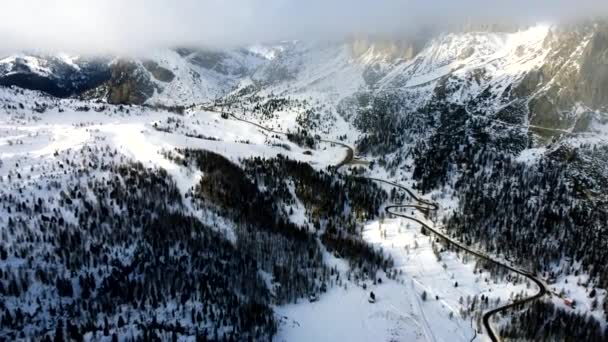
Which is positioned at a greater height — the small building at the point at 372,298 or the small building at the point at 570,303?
the small building at the point at 570,303

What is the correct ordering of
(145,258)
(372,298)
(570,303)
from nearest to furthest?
(145,258) < (372,298) < (570,303)

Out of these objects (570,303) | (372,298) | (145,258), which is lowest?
(372,298)

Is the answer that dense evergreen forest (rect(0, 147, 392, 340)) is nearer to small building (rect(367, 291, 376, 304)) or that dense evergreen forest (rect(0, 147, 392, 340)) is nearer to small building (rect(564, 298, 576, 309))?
small building (rect(367, 291, 376, 304))

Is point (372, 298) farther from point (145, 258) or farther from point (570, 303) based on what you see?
point (145, 258)

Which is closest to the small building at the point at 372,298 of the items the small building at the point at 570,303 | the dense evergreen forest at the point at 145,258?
the dense evergreen forest at the point at 145,258

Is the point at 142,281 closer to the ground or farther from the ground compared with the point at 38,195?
closer to the ground

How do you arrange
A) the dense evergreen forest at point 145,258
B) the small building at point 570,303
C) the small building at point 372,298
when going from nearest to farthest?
the dense evergreen forest at point 145,258, the small building at point 372,298, the small building at point 570,303

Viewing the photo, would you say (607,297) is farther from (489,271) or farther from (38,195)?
(38,195)

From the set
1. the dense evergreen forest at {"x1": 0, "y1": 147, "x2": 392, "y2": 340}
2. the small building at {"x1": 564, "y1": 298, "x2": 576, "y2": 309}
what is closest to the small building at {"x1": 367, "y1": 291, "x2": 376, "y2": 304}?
the dense evergreen forest at {"x1": 0, "y1": 147, "x2": 392, "y2": 340}

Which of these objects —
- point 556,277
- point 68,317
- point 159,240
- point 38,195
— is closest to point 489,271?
point 556,277

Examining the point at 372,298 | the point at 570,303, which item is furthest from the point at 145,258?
the point at 570,303

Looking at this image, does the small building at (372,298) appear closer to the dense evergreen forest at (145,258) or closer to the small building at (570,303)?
the dense evergreen forest at (145,258)
